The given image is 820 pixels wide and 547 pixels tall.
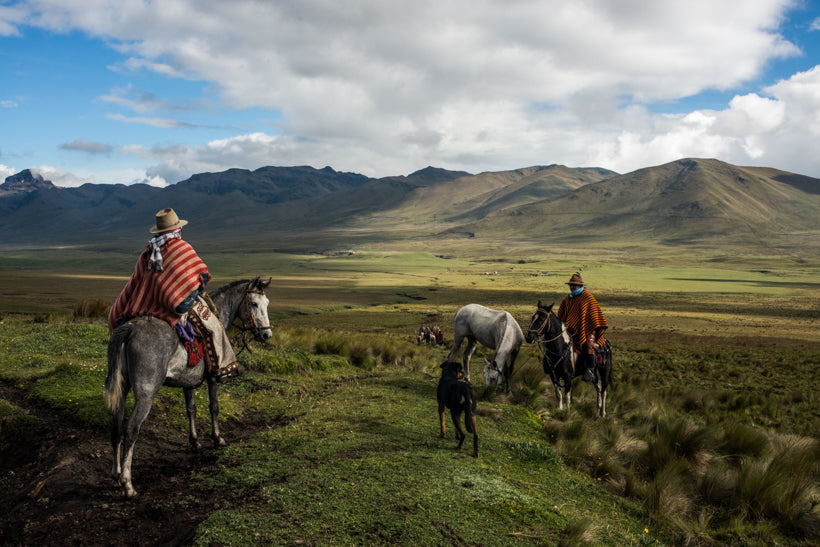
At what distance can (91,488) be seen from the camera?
19.7 ft

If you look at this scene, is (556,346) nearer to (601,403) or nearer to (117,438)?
(601,403)

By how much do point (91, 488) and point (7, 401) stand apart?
141 inches

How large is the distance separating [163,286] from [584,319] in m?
9.69

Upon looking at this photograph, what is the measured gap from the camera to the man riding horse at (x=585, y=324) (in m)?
12.2

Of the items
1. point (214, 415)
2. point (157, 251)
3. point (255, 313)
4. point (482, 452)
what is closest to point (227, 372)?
point (214, 415)

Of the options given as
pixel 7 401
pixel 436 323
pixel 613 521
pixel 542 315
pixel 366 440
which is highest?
pixel 542 315

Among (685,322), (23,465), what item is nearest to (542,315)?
(23,465)

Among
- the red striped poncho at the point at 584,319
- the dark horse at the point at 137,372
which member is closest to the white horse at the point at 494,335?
the red striped poncho at the point at 584,319

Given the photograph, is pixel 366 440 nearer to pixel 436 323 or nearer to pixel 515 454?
pixel 515 454

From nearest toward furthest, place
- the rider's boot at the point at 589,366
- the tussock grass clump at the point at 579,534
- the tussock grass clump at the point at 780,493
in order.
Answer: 1. the tussock grass clump at the point at 579,534
2. the tussock grass clump at the point at 780,493
3. the rider's boot at the point at 589,366

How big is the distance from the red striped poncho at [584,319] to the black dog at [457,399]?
4.96 metres

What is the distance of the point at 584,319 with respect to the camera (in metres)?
12.4

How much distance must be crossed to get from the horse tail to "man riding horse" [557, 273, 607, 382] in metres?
9.64

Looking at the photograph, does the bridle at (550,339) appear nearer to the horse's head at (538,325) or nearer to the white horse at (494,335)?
the horse's head at (538,325)
